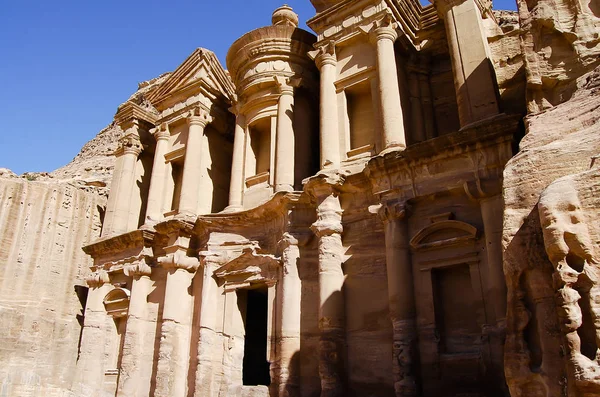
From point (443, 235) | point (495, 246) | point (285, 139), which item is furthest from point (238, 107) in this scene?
point (495, 246)

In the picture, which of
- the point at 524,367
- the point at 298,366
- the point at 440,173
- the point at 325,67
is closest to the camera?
the point at 524,367

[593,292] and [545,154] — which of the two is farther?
[545,154]

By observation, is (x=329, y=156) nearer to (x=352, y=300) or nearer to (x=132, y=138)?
(x=352, y=300)

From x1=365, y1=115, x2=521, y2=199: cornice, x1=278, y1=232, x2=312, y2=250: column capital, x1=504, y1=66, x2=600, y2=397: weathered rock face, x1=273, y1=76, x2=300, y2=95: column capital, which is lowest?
x1=504, y1=66, x2=600, y2=397: weathered rock face

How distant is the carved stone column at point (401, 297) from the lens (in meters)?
9.23

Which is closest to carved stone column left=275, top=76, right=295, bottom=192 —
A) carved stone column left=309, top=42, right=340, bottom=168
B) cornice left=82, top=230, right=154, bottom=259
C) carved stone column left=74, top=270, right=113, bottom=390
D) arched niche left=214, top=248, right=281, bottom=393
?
carved stone column left=309, top=42, right=340, bottom=168

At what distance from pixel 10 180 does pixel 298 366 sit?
14278 mm

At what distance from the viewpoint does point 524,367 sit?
214 inches

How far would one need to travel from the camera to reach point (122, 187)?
17969 mm

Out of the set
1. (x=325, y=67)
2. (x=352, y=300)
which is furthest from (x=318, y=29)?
(x=352, y=300)

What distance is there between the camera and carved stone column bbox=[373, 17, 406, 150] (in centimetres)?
1150

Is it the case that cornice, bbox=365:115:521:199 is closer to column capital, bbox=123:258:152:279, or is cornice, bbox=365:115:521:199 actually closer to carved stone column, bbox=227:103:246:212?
carved stone column, bbox=227:103:246:212

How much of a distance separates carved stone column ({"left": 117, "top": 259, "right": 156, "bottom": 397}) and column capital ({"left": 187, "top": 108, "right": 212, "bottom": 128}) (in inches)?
179

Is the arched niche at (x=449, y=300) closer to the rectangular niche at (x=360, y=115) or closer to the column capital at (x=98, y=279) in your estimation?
the rectangular niche at (x=360, y=115)
